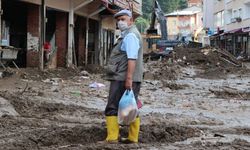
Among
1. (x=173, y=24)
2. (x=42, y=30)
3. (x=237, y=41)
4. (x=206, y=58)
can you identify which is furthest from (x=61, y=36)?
(x=173, y=24)

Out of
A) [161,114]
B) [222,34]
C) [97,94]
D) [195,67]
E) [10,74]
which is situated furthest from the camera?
[222,34]

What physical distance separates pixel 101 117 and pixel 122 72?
3.16 m

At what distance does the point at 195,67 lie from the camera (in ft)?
109

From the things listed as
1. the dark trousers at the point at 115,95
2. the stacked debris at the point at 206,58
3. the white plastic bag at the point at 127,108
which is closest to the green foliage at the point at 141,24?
the stacked debris at the point at 206,58

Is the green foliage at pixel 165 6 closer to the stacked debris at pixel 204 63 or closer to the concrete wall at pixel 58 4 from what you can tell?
the stacked debris at pixel 204 63

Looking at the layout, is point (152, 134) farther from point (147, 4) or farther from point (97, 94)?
point (147, 4)

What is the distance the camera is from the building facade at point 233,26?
5666 centimetres

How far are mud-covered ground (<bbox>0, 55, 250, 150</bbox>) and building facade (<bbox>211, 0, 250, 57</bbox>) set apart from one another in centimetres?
3885

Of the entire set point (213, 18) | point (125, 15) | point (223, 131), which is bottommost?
point (223, 131)

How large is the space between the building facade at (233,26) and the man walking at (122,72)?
4694 centimetres

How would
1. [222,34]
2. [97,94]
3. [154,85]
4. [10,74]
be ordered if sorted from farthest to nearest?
[222,34] → [154,85] → [10,74] → [97,94]

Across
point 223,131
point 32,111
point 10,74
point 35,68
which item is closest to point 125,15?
point 223,131

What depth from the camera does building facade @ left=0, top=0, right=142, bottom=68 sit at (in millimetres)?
21656

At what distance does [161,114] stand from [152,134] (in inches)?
133
